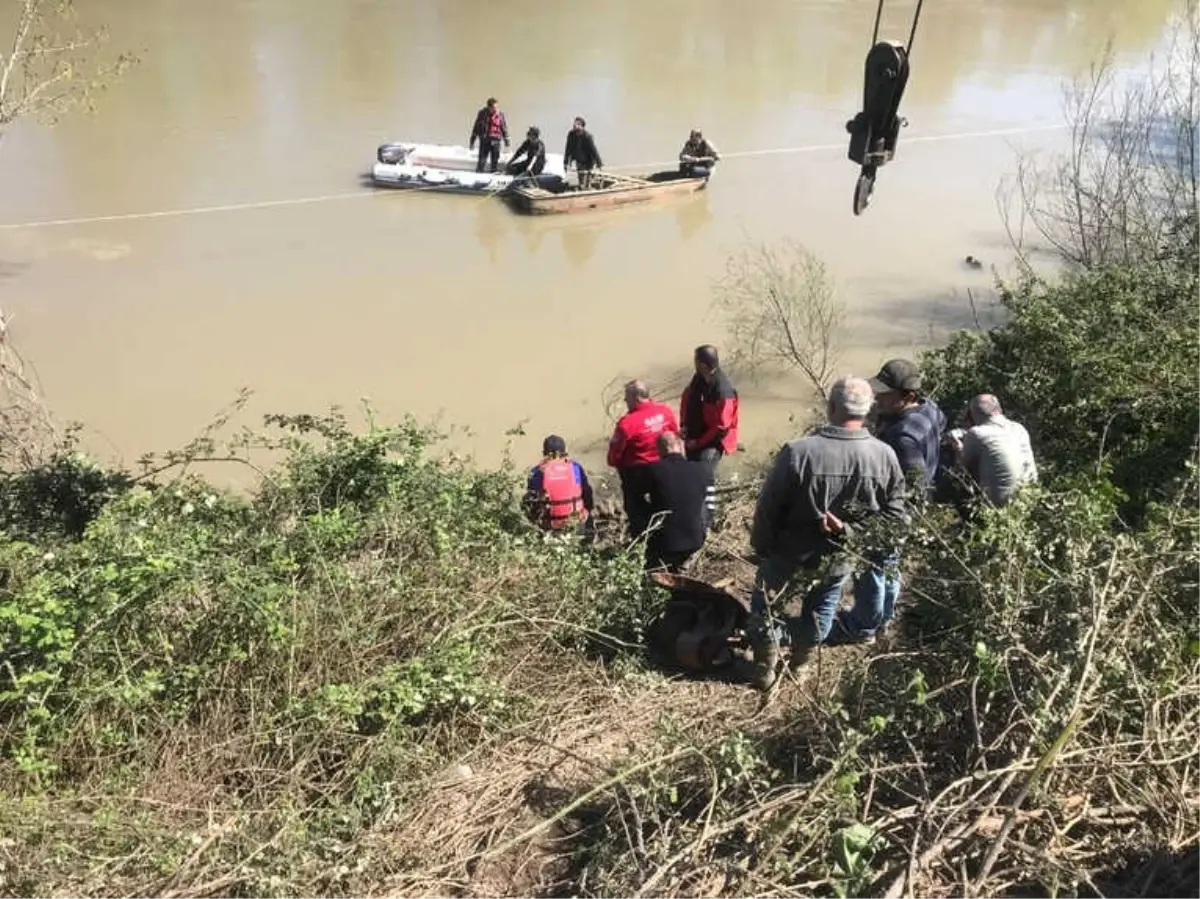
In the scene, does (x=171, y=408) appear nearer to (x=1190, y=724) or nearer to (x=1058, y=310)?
(x=1058, y=310)

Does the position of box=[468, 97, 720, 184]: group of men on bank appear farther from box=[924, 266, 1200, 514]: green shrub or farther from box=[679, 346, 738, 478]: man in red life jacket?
box=[679, 346, 738, 478]: man in red life jacket

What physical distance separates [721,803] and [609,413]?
7.74m

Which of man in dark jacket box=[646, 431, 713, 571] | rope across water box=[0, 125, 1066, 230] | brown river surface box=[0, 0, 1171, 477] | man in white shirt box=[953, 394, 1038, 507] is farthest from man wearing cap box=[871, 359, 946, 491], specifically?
rope across water box=[0, 125, 1066, 230]

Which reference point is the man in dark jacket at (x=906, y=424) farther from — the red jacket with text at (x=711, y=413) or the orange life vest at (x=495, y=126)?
the orange life vest at (x=495, y=126)

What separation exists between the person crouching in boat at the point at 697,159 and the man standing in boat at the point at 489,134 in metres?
3.12

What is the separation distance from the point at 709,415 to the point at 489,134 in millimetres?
11438

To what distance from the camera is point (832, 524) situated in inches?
162

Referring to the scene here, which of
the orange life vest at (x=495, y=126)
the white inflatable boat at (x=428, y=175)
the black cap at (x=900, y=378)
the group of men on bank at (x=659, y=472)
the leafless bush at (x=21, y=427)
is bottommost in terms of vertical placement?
the leafless bush at (x=21, y=427)

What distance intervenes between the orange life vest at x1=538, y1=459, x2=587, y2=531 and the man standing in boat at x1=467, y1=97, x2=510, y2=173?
11758 millimetres

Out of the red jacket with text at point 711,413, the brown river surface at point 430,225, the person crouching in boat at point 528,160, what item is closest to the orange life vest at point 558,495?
the red jacket with text at point 711,413

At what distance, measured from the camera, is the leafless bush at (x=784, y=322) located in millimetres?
11195

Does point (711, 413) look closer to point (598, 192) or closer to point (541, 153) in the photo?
point (598, 192)

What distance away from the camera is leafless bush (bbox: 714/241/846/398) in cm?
1120

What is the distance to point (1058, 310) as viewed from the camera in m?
7.74
